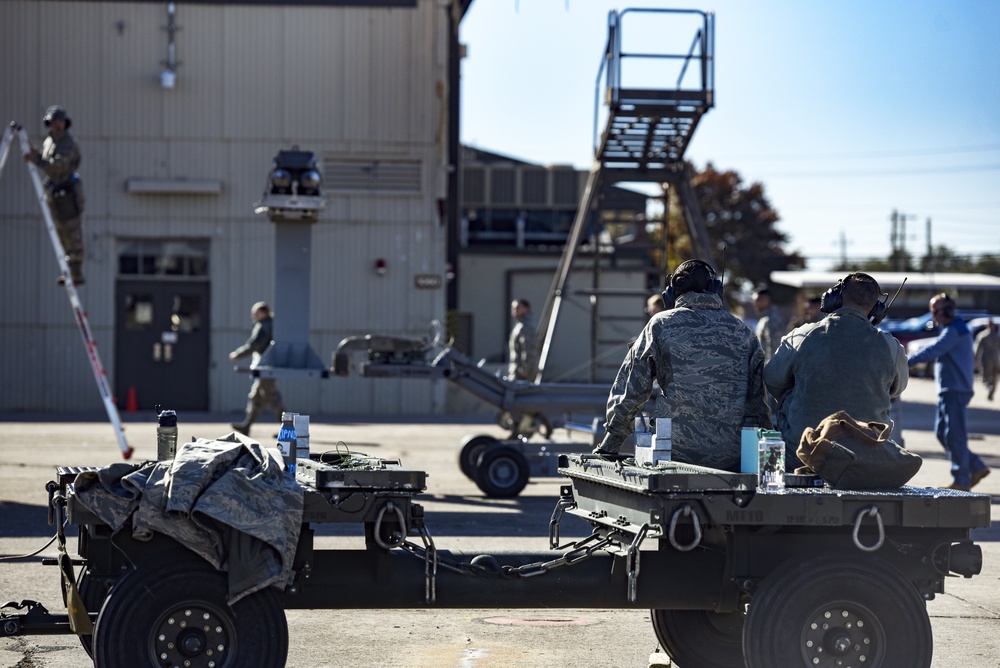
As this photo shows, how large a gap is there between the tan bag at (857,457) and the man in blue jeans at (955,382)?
25.7 feet


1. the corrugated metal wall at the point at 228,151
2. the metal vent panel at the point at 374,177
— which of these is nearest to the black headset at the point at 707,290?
the corrugated metal wall at the point at 228,151

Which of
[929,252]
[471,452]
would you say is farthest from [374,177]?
[929,252]

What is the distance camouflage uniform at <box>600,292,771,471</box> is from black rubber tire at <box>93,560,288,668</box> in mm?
2084

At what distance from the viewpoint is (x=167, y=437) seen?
6.52m

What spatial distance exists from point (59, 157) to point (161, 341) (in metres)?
12.2

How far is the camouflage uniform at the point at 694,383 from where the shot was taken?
22.5 ft

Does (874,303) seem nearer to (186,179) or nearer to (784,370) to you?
(784,370)

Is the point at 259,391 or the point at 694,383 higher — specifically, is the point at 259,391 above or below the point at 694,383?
below

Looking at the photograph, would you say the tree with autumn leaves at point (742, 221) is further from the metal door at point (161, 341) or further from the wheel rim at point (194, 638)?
the wheel rim at point (194, 638)

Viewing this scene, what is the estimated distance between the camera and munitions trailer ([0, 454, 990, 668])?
5652 mm

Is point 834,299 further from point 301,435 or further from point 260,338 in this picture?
point 260,338

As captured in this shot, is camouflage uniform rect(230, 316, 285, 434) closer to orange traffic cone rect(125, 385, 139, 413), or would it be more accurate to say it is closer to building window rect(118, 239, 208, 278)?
orange traffic cone rect(125, 385, 139, 413)

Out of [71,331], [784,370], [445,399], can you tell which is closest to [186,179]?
[71,331]

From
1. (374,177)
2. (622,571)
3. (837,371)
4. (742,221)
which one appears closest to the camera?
(622,571)
